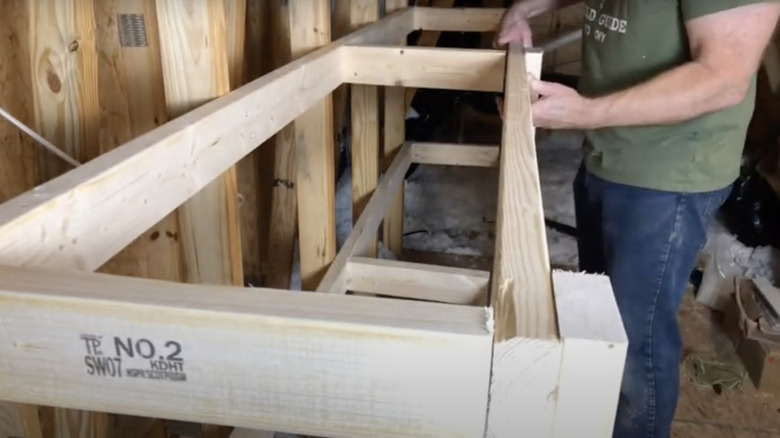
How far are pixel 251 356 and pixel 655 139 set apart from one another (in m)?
1.16

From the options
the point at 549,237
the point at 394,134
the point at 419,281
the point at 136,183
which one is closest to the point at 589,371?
the point at 136,183

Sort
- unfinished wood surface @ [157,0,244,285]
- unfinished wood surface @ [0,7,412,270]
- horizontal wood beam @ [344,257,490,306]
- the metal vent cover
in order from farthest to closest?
horizontal wood beam @ [344,257,490,306] < the metal vent cover < unfinished wood surface @ [157,0,244,285] < unfinished wood surface @ [0,7,412,270]

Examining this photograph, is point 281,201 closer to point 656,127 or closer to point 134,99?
point 134,99

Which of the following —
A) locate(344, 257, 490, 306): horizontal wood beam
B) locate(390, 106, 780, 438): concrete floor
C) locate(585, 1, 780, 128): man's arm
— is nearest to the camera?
locate(585, 1, 780, 128): man's arm

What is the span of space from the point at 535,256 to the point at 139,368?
34 centimetres

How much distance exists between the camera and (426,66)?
1.42 m

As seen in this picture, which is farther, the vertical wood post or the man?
the vertical wood post

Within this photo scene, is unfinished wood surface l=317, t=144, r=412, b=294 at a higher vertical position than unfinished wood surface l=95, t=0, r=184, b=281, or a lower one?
lower

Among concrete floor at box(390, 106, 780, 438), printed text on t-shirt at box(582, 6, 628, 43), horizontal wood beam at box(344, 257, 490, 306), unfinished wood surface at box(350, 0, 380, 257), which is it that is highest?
printed text on t-shirt at box(582, 6, 628, 43)

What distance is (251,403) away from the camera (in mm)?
471

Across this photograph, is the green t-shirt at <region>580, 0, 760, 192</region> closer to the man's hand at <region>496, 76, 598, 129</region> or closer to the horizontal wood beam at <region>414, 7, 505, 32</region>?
the man's hand at <region>496, 76, 598, 129</region>

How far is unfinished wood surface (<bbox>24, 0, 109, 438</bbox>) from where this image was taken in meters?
1.19

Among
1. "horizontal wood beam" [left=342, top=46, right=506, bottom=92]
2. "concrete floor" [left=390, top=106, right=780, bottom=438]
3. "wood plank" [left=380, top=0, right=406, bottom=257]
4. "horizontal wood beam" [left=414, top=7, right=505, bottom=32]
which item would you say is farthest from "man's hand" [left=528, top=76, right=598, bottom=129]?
"concrete floor" [left=390, top=106, right=780, bottom=438]

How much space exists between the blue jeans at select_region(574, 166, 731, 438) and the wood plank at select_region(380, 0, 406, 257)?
97 cm
